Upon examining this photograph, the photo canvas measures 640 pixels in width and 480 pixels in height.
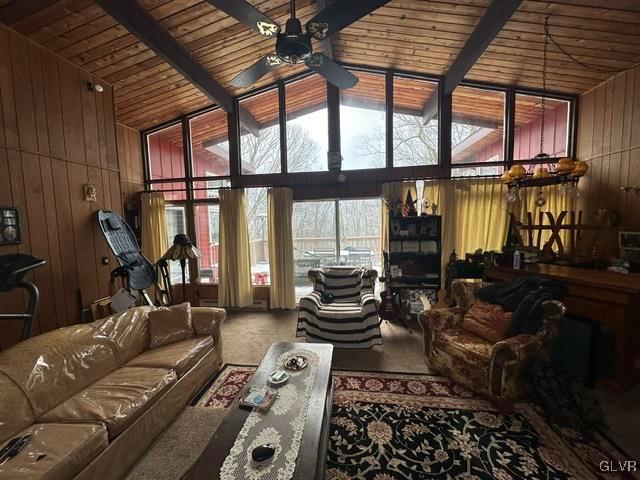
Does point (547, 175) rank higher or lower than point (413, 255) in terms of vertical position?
higher

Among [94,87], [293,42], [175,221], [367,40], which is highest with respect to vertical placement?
[367,40]

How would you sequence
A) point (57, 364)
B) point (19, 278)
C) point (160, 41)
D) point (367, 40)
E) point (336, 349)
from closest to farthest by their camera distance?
point (57, 364)
point (19, 278)
point (160, 41)
point (336, 349)
point (367, 40)

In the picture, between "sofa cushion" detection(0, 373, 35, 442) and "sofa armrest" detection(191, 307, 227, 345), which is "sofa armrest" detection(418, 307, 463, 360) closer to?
"sofa armrest" detection(191, 307, 227, 345)

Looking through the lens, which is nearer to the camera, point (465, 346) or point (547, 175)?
point (465, 346)

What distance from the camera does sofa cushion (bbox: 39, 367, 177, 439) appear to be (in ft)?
5.55

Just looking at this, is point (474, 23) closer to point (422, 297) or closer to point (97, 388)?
point (422, 297)

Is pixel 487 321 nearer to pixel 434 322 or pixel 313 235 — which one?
pixel 434 322

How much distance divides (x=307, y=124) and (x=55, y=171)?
3.22 meters

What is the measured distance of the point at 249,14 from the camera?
6.29 ft

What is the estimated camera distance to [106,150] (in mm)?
3730

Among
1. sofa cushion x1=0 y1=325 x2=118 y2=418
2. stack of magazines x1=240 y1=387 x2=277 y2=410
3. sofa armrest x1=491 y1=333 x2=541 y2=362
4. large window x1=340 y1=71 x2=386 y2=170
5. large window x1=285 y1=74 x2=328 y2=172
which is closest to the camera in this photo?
stack of magazines x1=240 y1=387 x2=277 y2=410

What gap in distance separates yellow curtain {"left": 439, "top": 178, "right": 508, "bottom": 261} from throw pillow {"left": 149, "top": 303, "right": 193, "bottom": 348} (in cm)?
350

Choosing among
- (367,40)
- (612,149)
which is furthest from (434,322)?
(367,40)

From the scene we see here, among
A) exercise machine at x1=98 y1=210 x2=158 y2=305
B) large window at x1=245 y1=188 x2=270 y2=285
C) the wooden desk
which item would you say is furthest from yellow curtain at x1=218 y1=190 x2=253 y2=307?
the wooden desk
